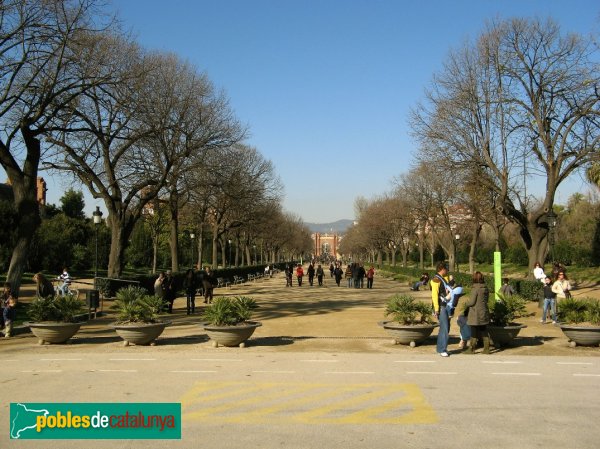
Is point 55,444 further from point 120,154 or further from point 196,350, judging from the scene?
point 120,154

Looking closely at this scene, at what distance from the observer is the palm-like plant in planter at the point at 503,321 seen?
12570 millimetres

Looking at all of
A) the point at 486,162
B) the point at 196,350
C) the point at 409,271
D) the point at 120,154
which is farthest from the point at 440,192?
the point at 196,350

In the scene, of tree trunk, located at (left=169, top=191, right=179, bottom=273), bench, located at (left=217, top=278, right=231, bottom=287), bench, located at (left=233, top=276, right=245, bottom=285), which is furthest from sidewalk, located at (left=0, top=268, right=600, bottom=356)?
bench, located at (left=233, top=276, right=245, bottom=285)

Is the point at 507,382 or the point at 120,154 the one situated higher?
the point at 120,154

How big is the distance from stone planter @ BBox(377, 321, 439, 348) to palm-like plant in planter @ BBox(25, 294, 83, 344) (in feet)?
24.4

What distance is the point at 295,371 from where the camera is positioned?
32.5ft

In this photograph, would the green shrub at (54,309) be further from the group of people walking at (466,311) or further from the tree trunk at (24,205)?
the group of people walking at (466,311)

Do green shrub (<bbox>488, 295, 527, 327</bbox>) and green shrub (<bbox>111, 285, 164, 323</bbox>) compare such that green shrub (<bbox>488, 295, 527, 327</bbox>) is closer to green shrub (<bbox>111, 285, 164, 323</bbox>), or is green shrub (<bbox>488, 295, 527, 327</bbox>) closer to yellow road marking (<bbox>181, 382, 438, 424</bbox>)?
yellow road marking (<bbox>181, 382, 438, 424</bbox>)

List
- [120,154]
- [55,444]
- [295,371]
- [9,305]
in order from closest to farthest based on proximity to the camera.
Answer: [55,444] < [295,371] < [9,305] < [120,154]

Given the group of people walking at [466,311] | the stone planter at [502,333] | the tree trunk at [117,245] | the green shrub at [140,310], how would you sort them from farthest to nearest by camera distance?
the tree trunk at [117,245] < the green shrub at [140,310] < the stone planter at [502,333] < the group of people walking at [466,311]

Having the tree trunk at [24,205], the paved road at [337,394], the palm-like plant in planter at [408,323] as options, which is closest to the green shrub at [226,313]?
the paved road at [337,394]

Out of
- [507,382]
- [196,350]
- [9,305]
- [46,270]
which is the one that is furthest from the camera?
[46,270]

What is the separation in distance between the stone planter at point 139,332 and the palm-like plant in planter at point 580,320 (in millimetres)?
9104

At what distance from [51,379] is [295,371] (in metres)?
3.98
